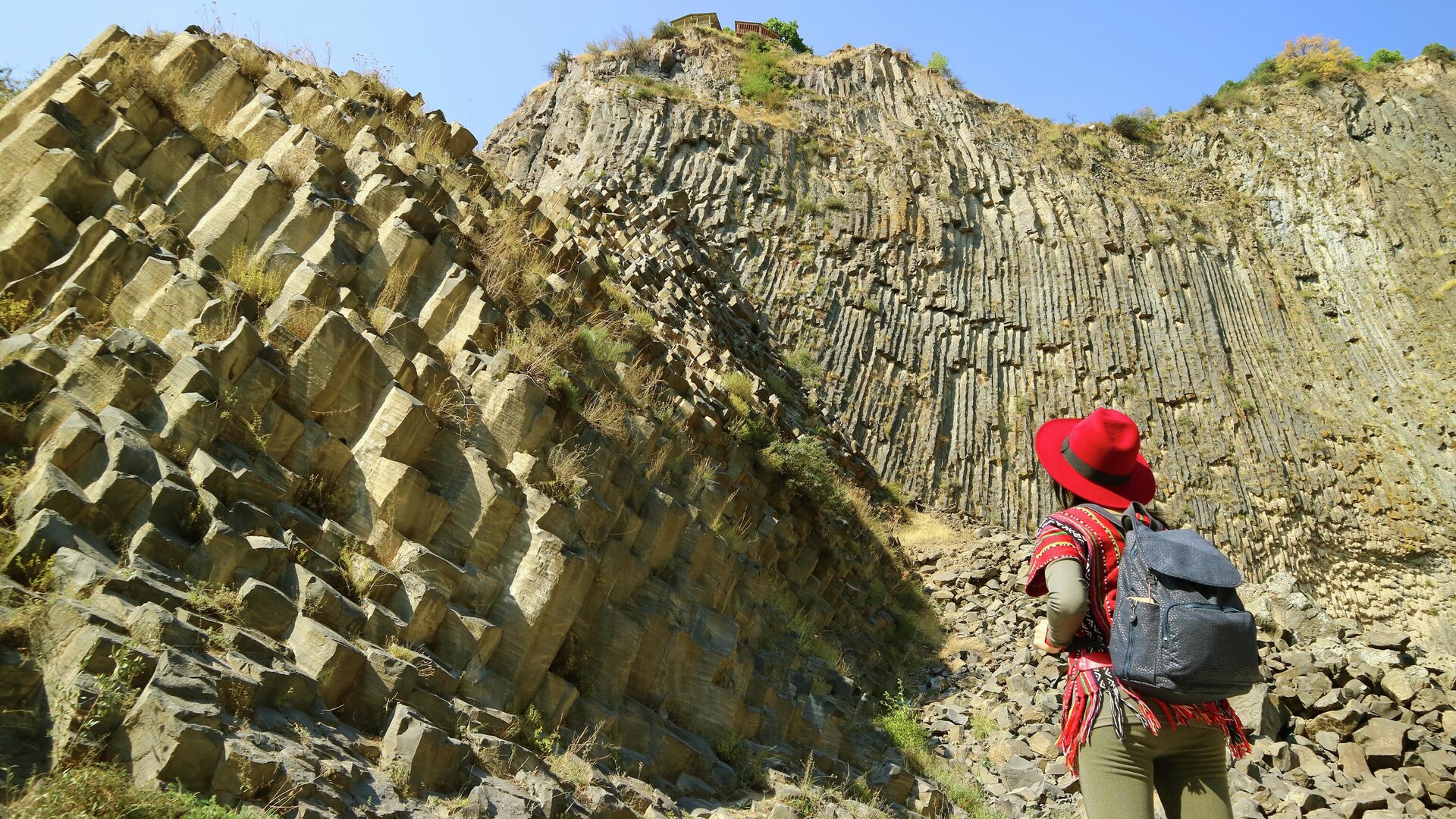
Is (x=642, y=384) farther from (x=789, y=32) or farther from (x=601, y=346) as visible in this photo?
(x=789, y=32)

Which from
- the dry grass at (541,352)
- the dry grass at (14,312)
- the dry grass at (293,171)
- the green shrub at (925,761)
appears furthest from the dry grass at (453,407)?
the green shrub at (925,761)

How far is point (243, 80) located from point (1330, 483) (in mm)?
24291

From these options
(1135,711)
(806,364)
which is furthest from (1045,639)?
(806,364)

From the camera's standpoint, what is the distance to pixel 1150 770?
3.36m

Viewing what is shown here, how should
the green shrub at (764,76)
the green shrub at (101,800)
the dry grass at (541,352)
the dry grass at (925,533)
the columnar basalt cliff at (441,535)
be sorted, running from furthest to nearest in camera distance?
the green shrub at (764,76) < the dry grass at (925,533) < the dry grass at (541,352) < the columnar basalt cliff at (441,535) < the green shrub at (101,800)

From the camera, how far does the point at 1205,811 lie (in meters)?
3.32

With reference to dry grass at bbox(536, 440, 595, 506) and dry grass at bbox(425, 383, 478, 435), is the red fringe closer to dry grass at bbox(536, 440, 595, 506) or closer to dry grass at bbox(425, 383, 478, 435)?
dry grass at bbox(536, 440, 595, 506)

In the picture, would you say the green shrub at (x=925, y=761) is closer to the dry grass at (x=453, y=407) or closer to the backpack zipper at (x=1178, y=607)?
the backpack zipper at (x=1178, y=607)

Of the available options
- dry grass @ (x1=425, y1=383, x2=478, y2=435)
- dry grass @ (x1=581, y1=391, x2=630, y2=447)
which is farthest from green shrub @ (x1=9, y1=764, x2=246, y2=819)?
→ dry grass @ (x1=581, y1=391, x2=630, y2=447)

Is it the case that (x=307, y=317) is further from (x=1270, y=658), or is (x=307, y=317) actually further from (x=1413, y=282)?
(x=1413, y=282)

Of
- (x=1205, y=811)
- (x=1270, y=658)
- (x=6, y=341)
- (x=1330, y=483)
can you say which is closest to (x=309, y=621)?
(x=6, y=341)

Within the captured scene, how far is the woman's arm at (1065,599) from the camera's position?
3.41m

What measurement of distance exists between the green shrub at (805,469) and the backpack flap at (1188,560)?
8477 millimetres

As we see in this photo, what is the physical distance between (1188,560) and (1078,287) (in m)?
22.4
